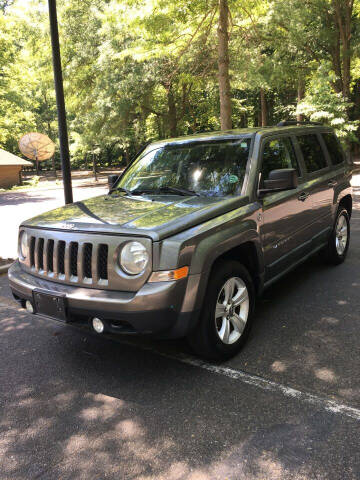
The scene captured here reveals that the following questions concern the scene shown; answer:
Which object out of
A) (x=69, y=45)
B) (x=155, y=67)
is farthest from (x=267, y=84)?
→ (x=69, y=45)

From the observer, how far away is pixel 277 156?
4.26m

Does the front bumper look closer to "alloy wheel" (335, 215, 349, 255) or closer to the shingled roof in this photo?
"alloy wheel" (335, 215, 349, 255)

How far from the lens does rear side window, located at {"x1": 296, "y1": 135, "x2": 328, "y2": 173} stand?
4.83 meters

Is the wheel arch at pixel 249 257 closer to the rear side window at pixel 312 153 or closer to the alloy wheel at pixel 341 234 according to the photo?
the rear side window at pixel 312 153

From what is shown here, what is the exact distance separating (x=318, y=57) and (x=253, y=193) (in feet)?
65.6

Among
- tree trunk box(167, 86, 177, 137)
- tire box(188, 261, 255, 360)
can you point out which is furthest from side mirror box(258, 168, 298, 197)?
tree trunk box(167, 86, 177, 137)

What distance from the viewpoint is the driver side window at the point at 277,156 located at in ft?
13.2

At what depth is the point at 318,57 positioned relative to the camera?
2073 cm

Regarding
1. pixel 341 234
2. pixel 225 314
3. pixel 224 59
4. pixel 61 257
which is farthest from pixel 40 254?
pixel 224 59

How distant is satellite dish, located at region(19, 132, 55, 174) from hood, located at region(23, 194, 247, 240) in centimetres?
1196

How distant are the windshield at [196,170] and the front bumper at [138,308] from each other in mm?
1253

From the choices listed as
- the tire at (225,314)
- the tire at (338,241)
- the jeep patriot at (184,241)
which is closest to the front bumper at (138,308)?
the jeep patriot at (184,241)

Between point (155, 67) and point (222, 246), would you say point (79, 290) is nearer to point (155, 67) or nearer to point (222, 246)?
point (222, 246)

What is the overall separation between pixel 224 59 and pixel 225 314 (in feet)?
26.5
